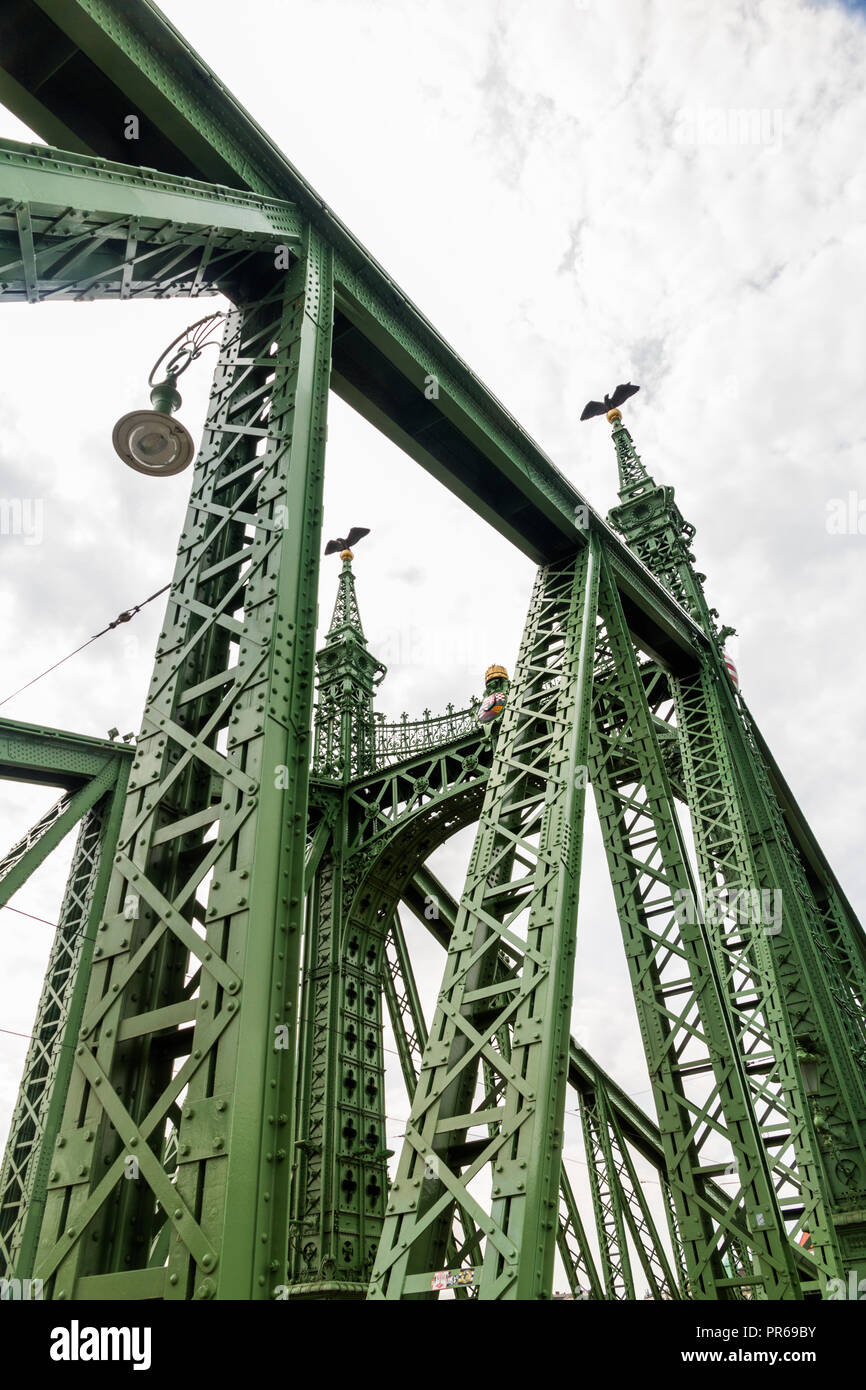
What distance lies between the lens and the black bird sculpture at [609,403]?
1733 centimetres

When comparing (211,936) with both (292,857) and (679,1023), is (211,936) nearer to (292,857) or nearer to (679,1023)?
(292,857)

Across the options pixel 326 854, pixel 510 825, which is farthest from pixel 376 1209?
pixel 510 825

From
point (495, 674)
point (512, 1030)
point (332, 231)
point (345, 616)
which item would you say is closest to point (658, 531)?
point (495, 674)

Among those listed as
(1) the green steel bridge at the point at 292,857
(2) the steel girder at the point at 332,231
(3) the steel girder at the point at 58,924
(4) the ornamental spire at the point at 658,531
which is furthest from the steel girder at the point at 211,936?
(4) the ornamental spire at the point at 658,531

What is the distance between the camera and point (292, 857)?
466 cm

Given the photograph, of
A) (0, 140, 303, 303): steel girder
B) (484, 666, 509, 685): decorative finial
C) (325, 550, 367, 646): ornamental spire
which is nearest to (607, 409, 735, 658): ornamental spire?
(484, 666, 509, 685): decorative finial

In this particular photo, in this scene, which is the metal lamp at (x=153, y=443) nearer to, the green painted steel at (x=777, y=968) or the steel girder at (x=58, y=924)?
the steel girder at (x=58, y=924)

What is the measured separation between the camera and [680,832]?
11.2m

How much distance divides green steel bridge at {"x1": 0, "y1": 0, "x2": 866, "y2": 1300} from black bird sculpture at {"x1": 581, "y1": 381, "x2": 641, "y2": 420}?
3760 millimetres

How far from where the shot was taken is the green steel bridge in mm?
4082

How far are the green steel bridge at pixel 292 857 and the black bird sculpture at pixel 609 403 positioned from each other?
3.76m

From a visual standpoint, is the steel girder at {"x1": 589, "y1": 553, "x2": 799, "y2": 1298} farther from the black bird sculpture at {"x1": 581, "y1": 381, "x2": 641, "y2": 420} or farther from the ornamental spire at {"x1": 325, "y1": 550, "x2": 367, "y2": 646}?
the ornamental spire at {"x1": 325, "y1": 550, "x2": 367, "y2": 646}
